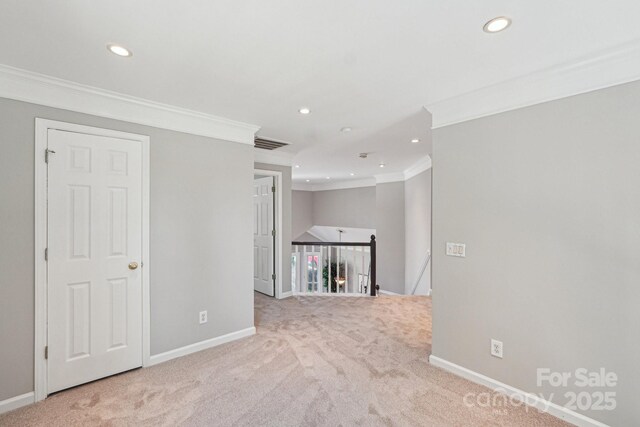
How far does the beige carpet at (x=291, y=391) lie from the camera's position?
206 cm

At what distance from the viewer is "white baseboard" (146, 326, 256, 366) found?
285 cm

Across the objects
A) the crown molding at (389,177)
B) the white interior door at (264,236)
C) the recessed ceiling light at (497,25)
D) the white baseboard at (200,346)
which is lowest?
the white baseboard at (200,346)

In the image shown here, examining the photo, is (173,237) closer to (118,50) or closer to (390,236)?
(118,50)

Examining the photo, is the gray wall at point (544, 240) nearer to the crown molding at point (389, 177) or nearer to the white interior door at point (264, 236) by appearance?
the white interior door at point (264, 236)

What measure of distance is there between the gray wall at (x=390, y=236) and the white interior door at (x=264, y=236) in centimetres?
333

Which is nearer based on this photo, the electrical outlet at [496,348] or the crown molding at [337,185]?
the electrical outlet at [496,348]

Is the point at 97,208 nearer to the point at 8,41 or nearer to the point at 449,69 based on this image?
the point at 8,41

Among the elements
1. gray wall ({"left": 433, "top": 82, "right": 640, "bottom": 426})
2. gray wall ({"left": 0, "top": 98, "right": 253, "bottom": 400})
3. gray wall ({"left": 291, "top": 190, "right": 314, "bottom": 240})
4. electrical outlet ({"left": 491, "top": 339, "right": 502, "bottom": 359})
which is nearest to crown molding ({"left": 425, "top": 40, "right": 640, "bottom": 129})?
gray wall ({"left": 433, "top": 82, "right": 640, "bottom": 426})

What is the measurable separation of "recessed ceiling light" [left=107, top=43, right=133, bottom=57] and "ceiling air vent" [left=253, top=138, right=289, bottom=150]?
2094mm

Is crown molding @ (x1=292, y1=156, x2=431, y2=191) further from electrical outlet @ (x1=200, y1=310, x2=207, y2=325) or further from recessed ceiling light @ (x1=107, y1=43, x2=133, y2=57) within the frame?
recessed ceiling light @ (x1=107, y1=43, x2=133, y2=57)

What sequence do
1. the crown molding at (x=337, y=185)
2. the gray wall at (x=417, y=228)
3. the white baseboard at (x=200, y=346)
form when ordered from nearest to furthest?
1. the white baseboard at (x=200, y=346)
2. the gray wall at (x=417, y=228)
3. the crown molding at (x=337, y=185)

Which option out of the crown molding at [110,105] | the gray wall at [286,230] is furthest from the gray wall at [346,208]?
the crown molding at [110,105]

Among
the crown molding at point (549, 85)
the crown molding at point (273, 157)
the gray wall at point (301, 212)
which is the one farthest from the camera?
the gray wall at point (301, 212)

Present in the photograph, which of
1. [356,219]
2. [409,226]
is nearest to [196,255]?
[409,226]
